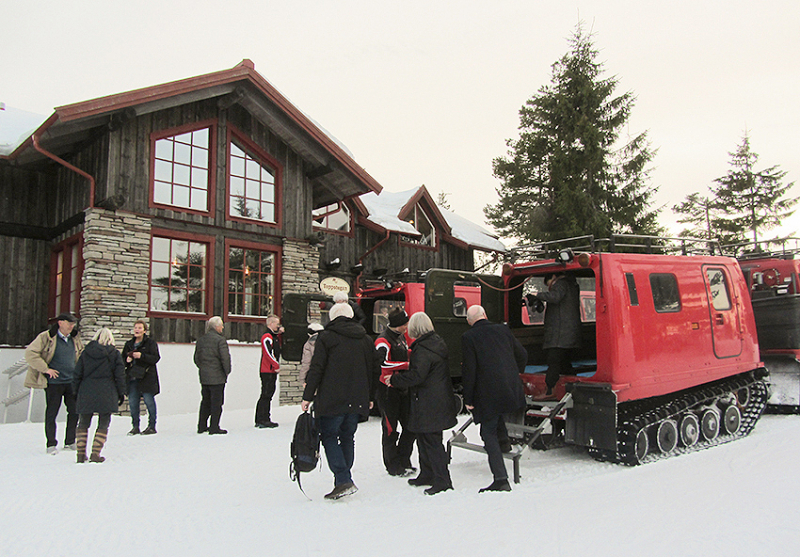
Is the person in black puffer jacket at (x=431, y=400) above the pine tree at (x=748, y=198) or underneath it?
underneath

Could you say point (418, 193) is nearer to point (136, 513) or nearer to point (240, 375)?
point (240, 375)

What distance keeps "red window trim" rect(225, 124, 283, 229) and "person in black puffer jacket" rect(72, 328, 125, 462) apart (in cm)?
663

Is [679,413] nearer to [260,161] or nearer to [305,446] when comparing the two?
[305,446]

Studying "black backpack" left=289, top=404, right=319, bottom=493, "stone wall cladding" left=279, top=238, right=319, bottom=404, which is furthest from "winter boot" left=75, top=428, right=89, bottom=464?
"stone wall cladding" left=279, top=238, right=319, bottom=404

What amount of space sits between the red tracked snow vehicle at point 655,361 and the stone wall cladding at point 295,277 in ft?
22.4

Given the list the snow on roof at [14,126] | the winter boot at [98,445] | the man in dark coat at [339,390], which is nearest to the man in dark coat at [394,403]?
the man in dark coat at [339,390]

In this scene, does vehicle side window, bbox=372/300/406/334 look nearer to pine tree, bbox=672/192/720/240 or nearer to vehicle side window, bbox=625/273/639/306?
Result: vehicle side window, bbox=625/273/639/306

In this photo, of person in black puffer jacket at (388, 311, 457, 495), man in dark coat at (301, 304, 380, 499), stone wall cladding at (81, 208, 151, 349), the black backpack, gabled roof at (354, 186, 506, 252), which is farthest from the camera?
gabled roof at (354, 186, 506, 252)

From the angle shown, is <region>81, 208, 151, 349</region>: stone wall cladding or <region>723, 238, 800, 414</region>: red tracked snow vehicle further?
<region>81, 208, 151, 349</region>: stone wall cladding

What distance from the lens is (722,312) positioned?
7.52m

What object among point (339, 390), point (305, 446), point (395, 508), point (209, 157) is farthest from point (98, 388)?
point (209, 157)

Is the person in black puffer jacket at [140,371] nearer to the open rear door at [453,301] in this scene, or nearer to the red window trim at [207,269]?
the red window trim at [207,269]

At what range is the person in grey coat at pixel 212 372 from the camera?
28.0 ft

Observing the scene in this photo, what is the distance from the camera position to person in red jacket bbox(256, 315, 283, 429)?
9242 millimetres
